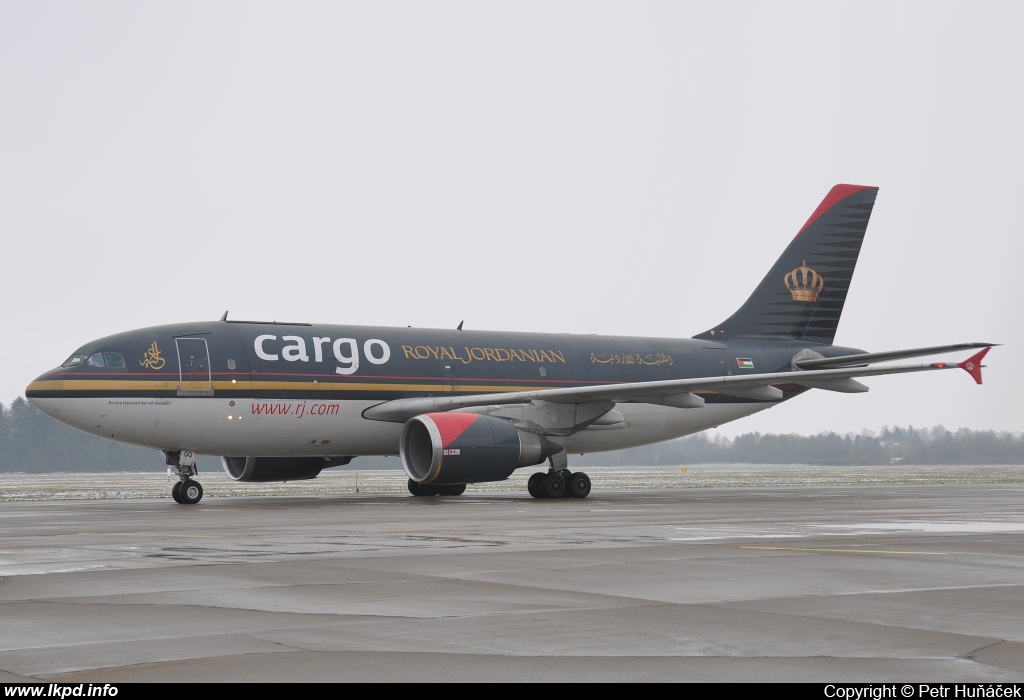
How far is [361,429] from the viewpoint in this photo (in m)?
24.6

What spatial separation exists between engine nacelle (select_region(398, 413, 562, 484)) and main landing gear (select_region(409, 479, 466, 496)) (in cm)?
290

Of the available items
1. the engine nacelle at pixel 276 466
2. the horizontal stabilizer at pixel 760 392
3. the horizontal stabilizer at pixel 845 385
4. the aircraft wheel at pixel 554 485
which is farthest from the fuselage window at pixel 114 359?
the horizontal stabilizer at pixel 845 385

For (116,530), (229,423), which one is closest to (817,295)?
(229,423)

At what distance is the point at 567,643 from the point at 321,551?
5.54 meters

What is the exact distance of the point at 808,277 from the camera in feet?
105

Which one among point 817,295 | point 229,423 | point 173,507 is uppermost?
point 817,295

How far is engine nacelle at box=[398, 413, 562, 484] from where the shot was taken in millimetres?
22219

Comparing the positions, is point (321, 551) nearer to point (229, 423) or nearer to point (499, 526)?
point (499, 526)

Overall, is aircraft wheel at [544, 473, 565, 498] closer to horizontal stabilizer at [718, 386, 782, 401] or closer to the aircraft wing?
the aircraft wing

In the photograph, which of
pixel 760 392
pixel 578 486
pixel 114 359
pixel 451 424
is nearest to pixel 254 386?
pixel 114 359

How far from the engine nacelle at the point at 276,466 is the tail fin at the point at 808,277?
11.5 metres

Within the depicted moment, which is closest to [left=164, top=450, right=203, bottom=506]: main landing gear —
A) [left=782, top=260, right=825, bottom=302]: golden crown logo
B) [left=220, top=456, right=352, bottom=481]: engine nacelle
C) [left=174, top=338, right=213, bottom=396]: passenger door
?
[left=174, top=338, right=213, bottom=396]: passenger door

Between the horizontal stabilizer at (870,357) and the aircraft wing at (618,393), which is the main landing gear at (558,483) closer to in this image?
the aircraft wing at (618,393)

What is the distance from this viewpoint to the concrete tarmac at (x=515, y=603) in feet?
17.0
